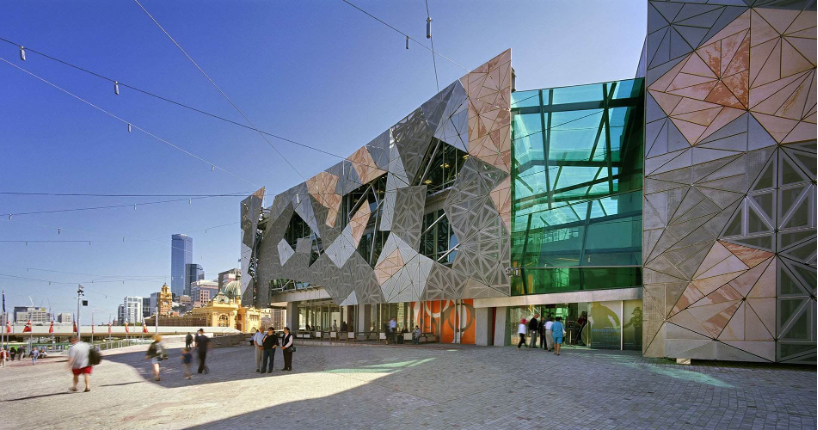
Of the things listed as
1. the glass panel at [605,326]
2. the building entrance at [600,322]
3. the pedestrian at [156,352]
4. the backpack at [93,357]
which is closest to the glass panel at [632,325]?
the building entrance at [600,322]

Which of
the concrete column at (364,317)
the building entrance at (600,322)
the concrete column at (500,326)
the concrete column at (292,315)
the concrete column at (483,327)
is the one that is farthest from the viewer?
the concrete column at (292,315)

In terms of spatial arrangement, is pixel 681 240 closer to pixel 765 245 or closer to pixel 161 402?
pixel 765 245

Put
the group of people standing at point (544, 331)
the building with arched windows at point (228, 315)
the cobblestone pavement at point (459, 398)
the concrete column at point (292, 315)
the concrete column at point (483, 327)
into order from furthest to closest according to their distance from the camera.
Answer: the building with arched windows at point (228, 315) → the concrete column at point (292, 315) → the concrete column at point (483, 327) → the group of people standing at point (544, 331) → the cobblestone pavement at point (459, 398)

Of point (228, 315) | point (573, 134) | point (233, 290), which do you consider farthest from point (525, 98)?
point (233, 290)

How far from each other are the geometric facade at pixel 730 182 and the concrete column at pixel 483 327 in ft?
26.6

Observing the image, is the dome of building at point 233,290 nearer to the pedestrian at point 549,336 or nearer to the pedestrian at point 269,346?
the pedestrian at point 269,346

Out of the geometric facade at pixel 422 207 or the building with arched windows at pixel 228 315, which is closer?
the geometric facade at pixel 422 207

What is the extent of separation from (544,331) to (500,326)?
123 inches

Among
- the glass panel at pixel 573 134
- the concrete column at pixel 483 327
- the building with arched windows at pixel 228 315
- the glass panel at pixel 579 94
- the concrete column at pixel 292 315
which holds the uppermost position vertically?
the glass panel at pixel 579 94

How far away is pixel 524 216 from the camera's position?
1852 centimetres

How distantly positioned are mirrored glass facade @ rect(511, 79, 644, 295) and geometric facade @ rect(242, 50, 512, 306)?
77 cm

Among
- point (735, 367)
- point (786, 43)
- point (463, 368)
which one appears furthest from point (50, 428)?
point (786, 43)

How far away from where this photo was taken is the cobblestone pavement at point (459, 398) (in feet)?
24.0

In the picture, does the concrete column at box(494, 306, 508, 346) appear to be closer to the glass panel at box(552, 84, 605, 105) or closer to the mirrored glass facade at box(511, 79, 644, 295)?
the mirrored glass facade at box(511, 79, 644, 295)
